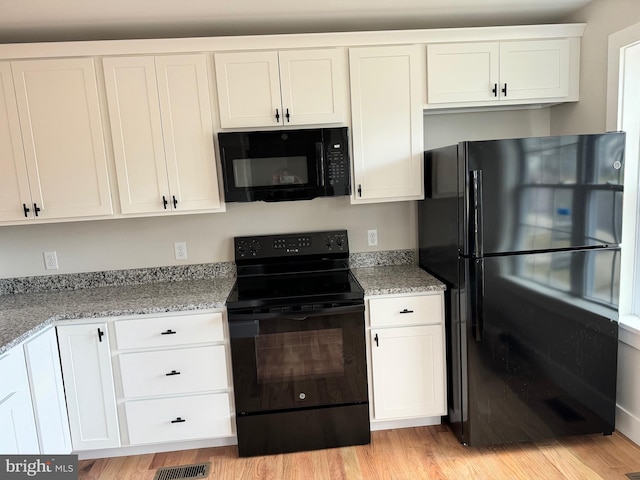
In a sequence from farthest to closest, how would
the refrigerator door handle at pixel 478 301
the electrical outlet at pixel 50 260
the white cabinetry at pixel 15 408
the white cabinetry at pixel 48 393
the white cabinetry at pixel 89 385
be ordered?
the electrical outlet at pixel 50 260, the white cabinetry at pixel 89 385, the refrigerator door handle at pixel 478 301, the white cabinetry at pixel 48 393, the white cabinetry at pixel 15 408

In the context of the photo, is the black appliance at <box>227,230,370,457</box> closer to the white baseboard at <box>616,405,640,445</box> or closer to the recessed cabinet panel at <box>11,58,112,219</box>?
the recessed cabinet panel at <box>11,58,112,219</box>

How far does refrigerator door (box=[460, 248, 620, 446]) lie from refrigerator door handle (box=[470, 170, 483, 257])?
7 cm

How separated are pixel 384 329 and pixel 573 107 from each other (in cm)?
181

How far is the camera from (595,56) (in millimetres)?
2273

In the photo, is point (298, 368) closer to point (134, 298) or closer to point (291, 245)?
point (291, 245)

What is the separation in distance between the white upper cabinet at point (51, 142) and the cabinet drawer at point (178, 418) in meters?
1.14

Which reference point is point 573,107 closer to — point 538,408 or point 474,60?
point 474,60

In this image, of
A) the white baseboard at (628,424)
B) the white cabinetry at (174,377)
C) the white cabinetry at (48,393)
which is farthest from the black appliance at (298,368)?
the white baseboard at (628,424)

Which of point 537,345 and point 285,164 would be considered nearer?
point 537,345

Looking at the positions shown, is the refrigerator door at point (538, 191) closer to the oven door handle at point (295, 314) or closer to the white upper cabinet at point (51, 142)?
the oven door handle at point (295, 314)

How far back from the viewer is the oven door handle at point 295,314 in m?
2.12

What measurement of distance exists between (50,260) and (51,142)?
31.7 inches

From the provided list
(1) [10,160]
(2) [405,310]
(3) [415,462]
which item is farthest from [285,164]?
(3) [415,462]

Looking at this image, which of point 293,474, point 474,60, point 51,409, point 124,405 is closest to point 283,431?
point 293,474
